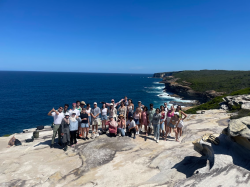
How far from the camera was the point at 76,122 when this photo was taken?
8789mm

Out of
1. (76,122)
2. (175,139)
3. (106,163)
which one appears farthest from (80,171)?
(175,139)

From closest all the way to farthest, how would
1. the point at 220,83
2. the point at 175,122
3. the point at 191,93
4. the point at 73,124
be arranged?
the point at 73,124 → the point at 175,122 → the point at 191,93 → the point at 220,83

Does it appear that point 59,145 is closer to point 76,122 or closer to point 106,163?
point 76,122

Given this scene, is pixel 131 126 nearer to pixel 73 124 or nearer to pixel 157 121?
pixel 157 121

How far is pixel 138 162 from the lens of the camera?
23.5ft

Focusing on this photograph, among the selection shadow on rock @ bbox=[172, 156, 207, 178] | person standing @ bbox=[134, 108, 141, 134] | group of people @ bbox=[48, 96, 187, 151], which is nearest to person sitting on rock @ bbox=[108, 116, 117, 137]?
group of people @ bbox=[48, 96, 187, 151]

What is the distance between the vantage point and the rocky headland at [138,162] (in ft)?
17.1

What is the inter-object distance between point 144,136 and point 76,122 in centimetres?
407

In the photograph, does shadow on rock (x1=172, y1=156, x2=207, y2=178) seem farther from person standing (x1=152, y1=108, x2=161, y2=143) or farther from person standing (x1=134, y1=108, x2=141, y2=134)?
person standing (x1=134, y1=108, x2=141, y2=134)

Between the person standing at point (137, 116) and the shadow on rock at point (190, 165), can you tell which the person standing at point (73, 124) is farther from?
the shadow on rock at point (190, 165)

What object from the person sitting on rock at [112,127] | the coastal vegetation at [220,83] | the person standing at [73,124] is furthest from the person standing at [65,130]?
the coastal vegetation at [220,83]

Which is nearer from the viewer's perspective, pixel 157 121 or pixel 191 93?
pixel 157 121

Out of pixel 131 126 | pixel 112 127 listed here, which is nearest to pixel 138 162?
pixel 131 126

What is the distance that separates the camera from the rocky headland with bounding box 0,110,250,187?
17.1 feet
